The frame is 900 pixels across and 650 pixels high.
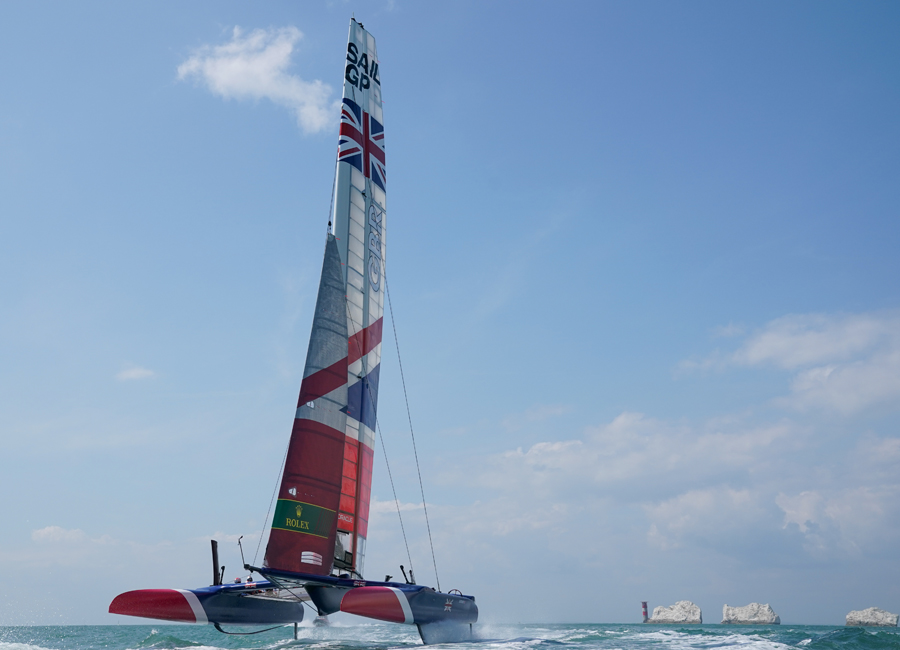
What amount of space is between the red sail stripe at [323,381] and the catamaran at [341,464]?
0.8 inches

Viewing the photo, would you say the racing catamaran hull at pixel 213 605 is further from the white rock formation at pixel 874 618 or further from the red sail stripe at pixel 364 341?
the white rock formation at pixel 874 618

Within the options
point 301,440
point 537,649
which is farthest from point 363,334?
point 537,649

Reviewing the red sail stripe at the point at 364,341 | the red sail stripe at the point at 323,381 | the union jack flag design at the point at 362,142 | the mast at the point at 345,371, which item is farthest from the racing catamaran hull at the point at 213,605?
the union jack flag design at the point at 362,142

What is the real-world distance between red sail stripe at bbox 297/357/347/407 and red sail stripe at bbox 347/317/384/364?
879 mm

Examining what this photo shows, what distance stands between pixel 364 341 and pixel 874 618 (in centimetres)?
6240

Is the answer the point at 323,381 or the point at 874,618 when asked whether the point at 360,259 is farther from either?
the point at 874,618

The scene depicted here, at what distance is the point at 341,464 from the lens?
1242 cm

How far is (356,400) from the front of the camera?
14.2 metres

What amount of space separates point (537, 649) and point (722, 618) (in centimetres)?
6480

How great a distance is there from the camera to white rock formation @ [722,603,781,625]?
65.6 metres

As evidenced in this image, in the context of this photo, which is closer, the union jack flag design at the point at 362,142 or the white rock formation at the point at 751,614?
the union jack flag design at the point at 362,142

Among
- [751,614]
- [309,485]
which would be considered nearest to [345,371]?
[309,485]

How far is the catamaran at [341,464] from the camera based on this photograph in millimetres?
11203

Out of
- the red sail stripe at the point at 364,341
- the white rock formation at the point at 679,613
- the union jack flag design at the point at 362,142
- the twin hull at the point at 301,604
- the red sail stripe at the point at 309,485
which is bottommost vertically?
the white rock formation at the point at 679,613
